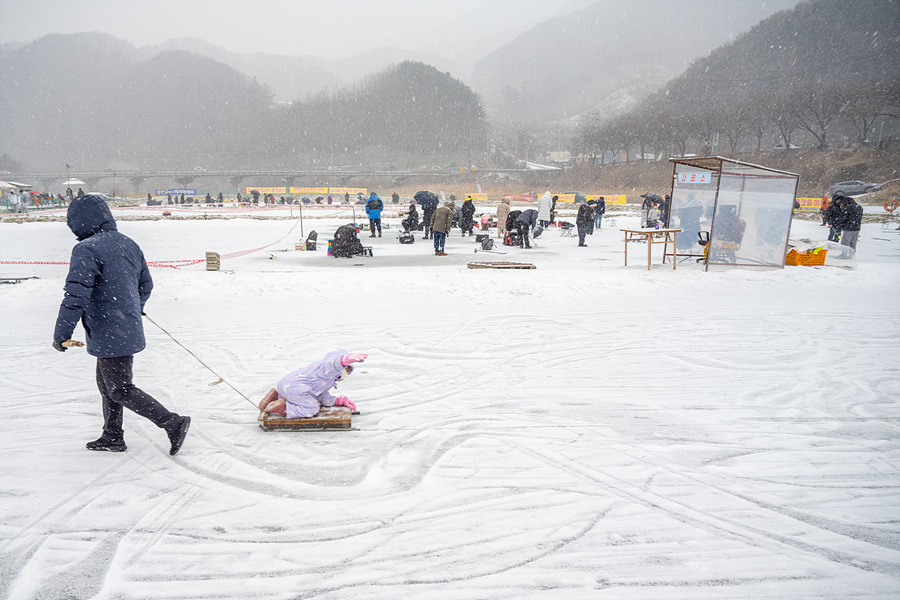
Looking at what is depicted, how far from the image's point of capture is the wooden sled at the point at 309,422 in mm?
4383

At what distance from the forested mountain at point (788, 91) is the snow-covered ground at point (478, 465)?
→ 237 feet

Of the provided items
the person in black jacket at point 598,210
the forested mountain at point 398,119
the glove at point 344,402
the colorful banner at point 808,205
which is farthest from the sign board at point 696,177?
the forested mountain at point 398,119

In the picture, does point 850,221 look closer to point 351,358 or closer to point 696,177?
point 696,177

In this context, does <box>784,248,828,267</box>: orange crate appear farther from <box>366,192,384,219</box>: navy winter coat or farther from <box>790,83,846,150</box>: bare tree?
<box>790,83,846,150</box>: bare tree

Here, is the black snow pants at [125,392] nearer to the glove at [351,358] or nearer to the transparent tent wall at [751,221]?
the glove at [351,358]

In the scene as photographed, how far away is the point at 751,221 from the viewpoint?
1271 cm

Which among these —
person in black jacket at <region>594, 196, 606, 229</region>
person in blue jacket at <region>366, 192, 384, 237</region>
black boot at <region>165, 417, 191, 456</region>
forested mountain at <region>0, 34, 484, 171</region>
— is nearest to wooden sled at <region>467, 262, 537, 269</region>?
person in blue jacket at <region>366, 192, 384, 237</region>

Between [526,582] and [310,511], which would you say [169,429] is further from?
[526,582]

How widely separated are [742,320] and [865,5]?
4805 inches

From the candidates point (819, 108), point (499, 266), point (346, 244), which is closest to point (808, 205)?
point (499, 266)

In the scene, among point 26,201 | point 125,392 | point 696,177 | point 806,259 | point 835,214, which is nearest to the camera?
point 125,392

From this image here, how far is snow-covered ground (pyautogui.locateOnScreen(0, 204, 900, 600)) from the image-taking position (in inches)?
111

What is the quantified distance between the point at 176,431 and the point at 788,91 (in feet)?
319

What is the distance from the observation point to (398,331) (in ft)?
25.0
